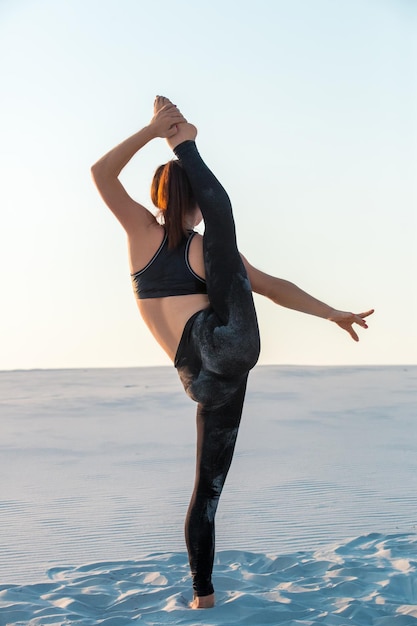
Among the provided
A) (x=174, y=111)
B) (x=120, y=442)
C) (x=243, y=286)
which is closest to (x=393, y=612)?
(x=243, y=286)

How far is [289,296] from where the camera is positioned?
432 cm

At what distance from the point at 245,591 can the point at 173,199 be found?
1.83m

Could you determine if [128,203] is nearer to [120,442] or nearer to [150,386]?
[120,442]

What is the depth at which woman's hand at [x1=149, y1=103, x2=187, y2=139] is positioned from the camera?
13.0ft

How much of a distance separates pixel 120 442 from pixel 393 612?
18.7 feet

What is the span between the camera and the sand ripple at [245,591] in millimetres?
3936

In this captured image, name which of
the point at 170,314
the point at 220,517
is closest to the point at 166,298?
the point at 170,314

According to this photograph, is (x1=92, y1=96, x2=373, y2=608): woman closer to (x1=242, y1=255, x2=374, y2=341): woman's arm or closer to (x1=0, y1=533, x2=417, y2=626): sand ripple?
(x1=0, y1=533, x2=417, y2=626): sand ripple

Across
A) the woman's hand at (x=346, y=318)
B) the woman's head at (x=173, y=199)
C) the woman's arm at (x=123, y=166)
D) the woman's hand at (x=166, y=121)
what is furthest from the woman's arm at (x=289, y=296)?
the woman's hand at (x=166, y=121)

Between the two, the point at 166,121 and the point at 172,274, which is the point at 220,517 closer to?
the point at 172,274

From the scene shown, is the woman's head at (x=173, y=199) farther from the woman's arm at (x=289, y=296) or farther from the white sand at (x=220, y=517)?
the white sand at (x=220, y=517)

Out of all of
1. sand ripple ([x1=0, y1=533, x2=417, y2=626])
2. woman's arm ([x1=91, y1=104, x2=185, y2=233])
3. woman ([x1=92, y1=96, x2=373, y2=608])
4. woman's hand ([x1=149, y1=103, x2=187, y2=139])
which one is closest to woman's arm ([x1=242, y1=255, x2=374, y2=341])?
woman ([x1=92, y1=96, x2=373, y2=608])

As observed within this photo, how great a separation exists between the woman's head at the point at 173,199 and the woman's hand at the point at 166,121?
141 millimetres

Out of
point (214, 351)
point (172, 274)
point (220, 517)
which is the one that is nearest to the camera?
point (214, 351)
